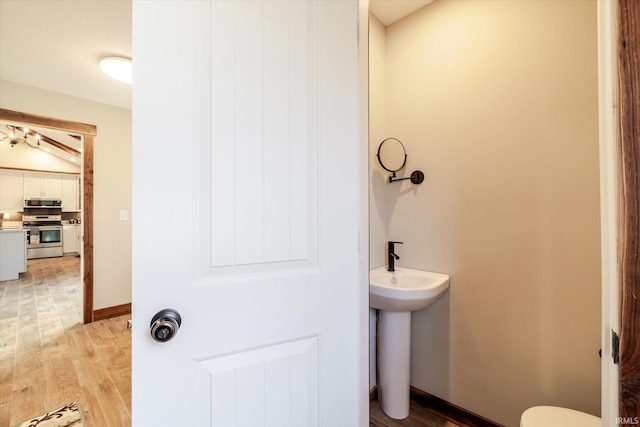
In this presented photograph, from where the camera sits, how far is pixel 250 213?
72cm

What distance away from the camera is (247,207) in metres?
0.71

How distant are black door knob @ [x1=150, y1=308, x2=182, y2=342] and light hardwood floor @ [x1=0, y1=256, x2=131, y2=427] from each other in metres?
1.66

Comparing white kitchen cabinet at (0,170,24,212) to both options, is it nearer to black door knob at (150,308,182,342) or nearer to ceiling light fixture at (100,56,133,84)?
ceiling light fixture at (100,56,133,84)

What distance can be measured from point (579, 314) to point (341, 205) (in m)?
1.32

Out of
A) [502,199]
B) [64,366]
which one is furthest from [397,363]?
[64,366]

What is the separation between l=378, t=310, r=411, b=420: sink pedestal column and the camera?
1.60 meters

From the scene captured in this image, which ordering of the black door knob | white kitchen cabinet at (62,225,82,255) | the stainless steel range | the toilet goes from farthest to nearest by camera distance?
white kitchen cabinet at (62,225,82,255), the stainless steel range, the toilet, the black door knob

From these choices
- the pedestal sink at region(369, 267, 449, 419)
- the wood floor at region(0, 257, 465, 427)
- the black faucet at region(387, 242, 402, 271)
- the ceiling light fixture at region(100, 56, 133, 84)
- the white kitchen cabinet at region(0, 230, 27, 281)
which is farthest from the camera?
the white kitchen cabinet at region(0, 230, 27, 281)

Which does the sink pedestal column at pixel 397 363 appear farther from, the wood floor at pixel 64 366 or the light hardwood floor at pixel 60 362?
the light hardwood floor at pixel 60 362

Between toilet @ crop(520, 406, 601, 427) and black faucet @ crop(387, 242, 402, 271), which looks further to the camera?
black faucet @ crop(387, 242, 402, 271)

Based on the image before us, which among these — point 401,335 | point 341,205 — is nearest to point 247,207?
point 341,205

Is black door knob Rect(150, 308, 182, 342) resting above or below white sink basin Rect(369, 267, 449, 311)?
above

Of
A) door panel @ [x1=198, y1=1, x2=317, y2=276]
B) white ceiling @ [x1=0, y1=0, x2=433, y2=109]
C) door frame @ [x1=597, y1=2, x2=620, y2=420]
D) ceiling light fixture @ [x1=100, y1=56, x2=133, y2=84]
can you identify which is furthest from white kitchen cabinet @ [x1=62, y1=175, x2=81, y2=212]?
door frame @ [x1=597, y1=2, x2=620, y2=420]

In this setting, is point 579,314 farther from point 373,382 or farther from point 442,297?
point 373,382
